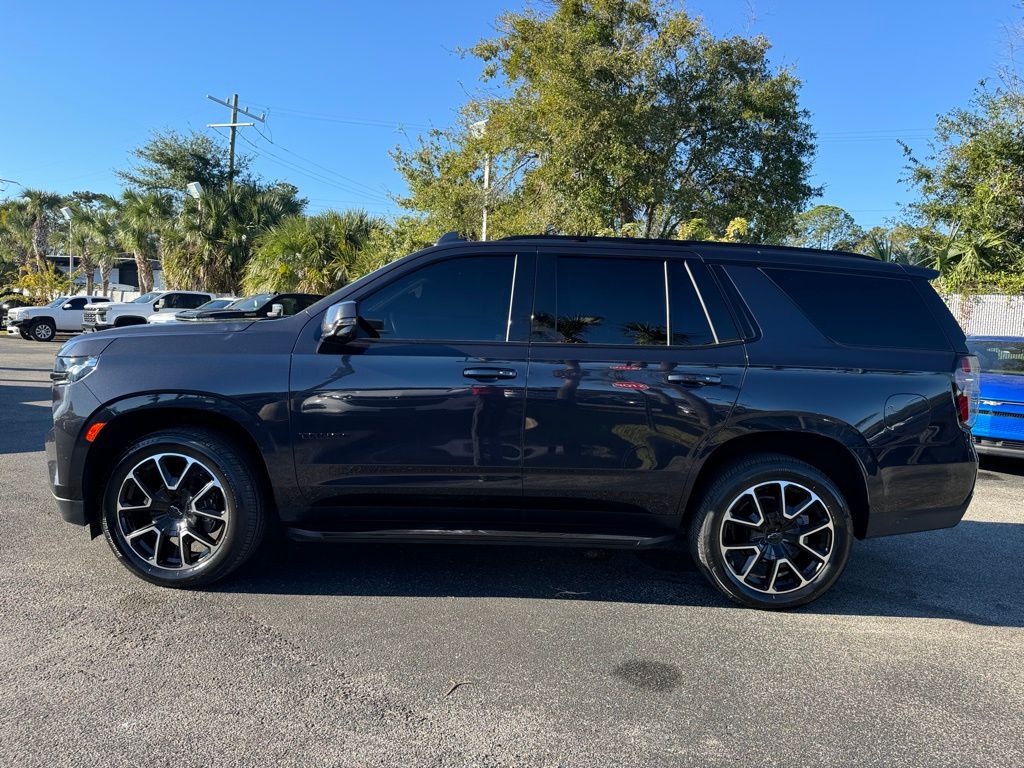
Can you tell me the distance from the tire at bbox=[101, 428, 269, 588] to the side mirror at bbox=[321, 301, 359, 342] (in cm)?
85

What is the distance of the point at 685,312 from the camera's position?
402 centimetres

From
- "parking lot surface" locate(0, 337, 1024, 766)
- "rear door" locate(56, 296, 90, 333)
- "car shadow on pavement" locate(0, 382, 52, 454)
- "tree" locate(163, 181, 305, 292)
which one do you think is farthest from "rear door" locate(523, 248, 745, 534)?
"rear door" locate(56, 296, 90, 333)

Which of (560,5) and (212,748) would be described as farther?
(560,5)

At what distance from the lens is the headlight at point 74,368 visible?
12.8ft

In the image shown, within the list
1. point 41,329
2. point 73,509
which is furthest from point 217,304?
point 73,509

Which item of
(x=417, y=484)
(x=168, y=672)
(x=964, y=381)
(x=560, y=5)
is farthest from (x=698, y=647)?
(x=560, y=5)

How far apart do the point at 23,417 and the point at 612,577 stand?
846 cm

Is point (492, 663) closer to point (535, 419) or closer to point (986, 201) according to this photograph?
point (535, 419)

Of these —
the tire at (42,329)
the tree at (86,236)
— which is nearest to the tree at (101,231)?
the tree at (86,236)

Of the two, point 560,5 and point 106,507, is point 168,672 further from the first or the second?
point 560,5

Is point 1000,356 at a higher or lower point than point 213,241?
lower

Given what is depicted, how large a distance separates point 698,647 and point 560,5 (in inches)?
774

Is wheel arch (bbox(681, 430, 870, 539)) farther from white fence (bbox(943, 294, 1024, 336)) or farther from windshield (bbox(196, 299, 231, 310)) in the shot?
windshield (bbox(196, 299, 231, 310))

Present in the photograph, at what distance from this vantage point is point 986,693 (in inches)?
126
